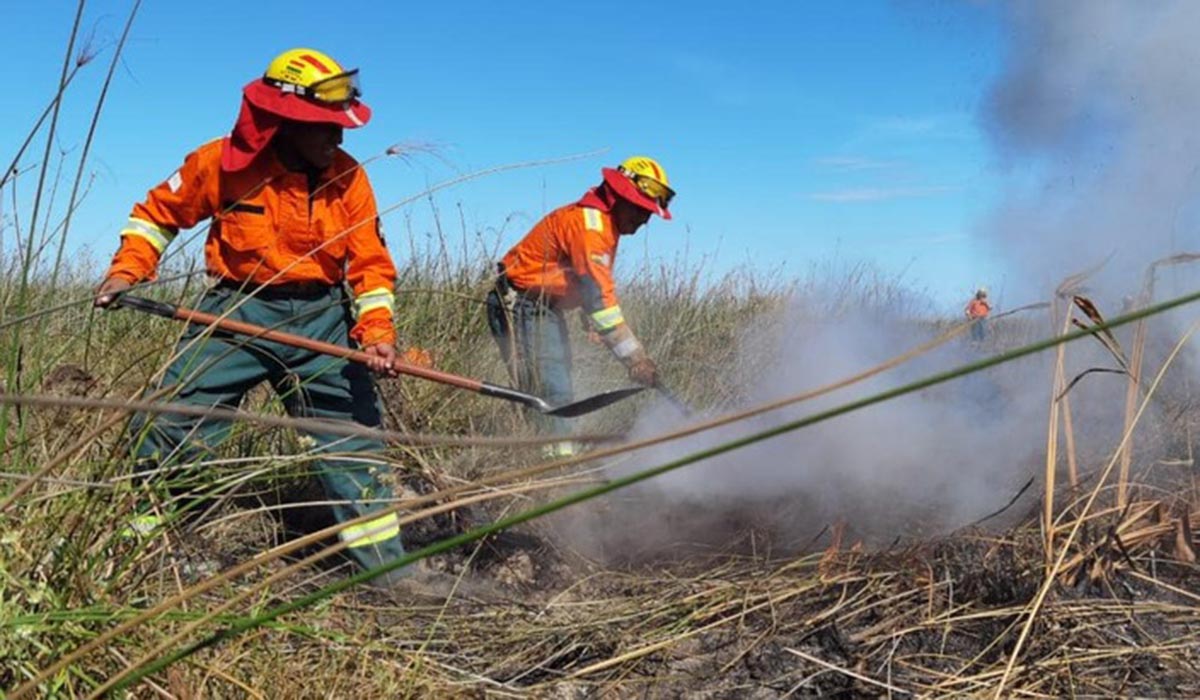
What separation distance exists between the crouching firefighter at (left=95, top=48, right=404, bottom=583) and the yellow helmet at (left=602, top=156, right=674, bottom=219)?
6.67 ft

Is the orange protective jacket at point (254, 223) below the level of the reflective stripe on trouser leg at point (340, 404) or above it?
above

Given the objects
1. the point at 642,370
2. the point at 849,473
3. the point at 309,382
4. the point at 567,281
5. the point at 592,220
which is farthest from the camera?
the point at 567,281

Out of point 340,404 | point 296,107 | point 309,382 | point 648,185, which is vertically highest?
point 296,107

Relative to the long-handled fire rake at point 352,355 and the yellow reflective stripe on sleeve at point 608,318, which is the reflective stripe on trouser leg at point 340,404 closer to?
the long-handled fire rake at point 352,355

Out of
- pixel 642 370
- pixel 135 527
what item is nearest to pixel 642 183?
pixel 642 370

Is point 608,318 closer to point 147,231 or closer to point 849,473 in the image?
point 849,473

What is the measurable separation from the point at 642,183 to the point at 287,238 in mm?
2472

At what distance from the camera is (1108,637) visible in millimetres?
2258

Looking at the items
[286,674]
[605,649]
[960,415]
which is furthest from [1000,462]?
[286,674]

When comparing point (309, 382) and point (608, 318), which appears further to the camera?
point (608, 318)

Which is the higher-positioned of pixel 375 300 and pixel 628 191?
pixel 628 191

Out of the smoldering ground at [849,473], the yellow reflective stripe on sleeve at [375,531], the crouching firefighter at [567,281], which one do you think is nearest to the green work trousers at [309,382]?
the yellow reflective stripe on sleeve at [375,531]

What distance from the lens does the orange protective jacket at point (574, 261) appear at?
203 inches

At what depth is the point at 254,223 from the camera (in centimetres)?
335
